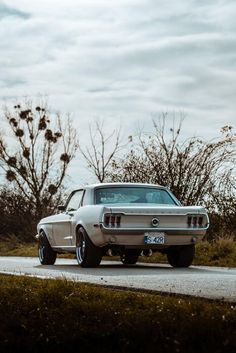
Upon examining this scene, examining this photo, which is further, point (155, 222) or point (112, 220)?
point (155, 222)

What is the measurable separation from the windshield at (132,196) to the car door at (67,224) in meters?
0.68

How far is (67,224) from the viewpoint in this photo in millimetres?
16578

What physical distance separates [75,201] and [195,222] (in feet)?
8.76

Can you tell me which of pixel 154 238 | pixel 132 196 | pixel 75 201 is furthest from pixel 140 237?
pixel 75 201

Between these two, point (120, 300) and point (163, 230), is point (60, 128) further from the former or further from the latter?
point (120, 300)

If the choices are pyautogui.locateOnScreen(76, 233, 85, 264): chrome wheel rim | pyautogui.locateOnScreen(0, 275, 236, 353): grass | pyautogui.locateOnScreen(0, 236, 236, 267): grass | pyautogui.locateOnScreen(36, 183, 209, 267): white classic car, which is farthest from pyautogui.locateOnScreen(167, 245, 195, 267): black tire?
pyautogui.locateOnScreen(0, 275, 236, 353): grass

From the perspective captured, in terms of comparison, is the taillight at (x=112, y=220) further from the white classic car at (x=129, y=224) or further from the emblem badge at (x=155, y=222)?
the emblem badge at (x=155, y=222)

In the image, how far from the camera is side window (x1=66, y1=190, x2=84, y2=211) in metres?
16.8

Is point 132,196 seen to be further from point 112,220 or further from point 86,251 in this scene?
point 86,251

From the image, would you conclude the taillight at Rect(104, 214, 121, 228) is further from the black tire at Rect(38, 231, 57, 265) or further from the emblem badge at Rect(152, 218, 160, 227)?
the black tire at Rect(38, 231, 57, 265)

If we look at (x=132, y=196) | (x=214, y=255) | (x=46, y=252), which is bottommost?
(x=214, y=255)

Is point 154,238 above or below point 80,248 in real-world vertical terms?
above

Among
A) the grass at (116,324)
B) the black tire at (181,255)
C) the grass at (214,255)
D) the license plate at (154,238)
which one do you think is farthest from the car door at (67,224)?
the grass at (116,324)

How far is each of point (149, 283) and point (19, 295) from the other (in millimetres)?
2792
